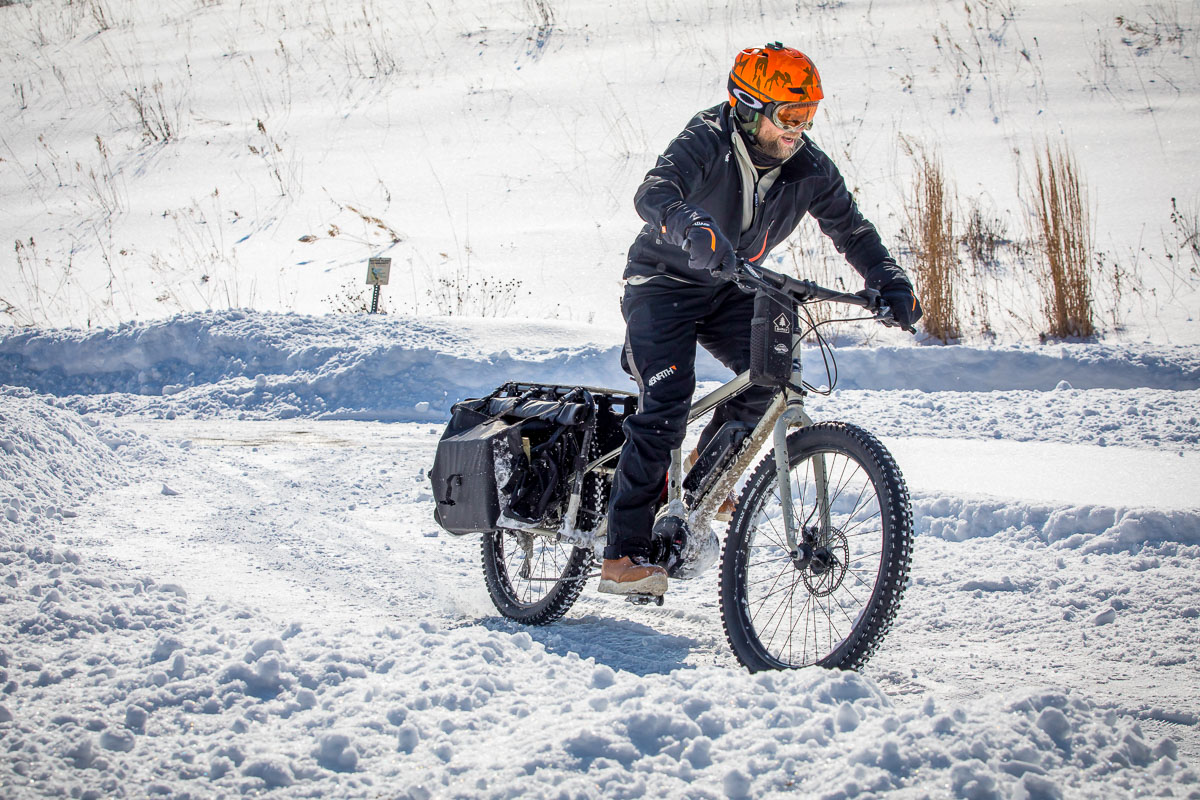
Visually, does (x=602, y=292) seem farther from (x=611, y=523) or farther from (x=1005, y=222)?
(x=611, y=523)

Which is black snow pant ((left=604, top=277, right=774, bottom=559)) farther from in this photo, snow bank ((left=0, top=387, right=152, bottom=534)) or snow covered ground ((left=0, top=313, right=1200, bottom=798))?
snow bank ((left=0, top=387, right=152, bottom=534))

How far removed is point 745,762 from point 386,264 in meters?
8.67

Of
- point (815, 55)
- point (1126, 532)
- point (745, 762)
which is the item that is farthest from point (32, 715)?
point (815, 55)

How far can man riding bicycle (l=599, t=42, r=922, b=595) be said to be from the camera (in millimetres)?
3232

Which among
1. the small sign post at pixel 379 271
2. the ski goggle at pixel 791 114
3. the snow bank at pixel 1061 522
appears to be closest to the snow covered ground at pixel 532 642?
the snow bank at pixel 1061 522

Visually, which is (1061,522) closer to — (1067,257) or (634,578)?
(634,578)

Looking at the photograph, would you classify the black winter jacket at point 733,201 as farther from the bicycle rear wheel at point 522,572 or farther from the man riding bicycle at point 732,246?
the bicycle rear wheel at point 522,572

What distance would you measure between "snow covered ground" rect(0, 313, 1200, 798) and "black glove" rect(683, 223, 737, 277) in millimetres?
1127

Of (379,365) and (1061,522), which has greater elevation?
(379,365)

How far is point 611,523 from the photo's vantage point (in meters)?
3.50

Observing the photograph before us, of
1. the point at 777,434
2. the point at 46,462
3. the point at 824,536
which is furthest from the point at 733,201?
the point at 46,462

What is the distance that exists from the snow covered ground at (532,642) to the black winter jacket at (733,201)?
50.9 inches

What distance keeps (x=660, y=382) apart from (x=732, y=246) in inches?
19.9

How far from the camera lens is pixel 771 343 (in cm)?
310
